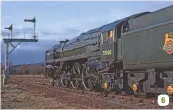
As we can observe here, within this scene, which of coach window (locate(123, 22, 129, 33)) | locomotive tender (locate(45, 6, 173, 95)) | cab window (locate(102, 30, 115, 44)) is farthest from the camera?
cab window (locate(102, 30, 115, 44))

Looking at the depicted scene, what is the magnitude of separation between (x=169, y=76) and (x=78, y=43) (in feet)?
36.0

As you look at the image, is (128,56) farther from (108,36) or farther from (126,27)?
(108,36)

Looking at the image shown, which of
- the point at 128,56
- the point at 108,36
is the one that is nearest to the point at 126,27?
the point at 108,36

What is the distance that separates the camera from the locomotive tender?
1462 cm

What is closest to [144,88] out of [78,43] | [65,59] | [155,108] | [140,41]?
[140,41]

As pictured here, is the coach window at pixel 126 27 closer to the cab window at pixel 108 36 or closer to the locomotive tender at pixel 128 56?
the locomotive tender at pixel 128 56

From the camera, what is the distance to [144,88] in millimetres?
16312

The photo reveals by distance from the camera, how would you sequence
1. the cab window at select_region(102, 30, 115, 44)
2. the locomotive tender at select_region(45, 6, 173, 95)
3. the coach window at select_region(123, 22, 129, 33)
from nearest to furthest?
the locomotive tender at select_region(45, 6, 173, 95) → the coach window at select_region(123, 22, 129, 33) → the cab window at select_region(102, 30, 115, 44)

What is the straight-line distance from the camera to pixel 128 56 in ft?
56.5

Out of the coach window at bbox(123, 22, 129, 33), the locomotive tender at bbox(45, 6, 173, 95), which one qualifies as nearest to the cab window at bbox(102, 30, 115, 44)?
the locomotive tender at bbox(45, 6, 173, 95)

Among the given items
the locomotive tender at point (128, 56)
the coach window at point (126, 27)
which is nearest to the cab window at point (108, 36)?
the locomotive tender at point (128, 56)

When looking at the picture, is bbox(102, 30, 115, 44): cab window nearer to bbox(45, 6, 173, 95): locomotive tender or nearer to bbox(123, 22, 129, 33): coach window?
bbox(45, 6, 173, 95): locomotive tender

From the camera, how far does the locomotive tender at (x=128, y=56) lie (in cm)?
1462

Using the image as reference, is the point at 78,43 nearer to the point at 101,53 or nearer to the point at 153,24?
the point at 101,53
